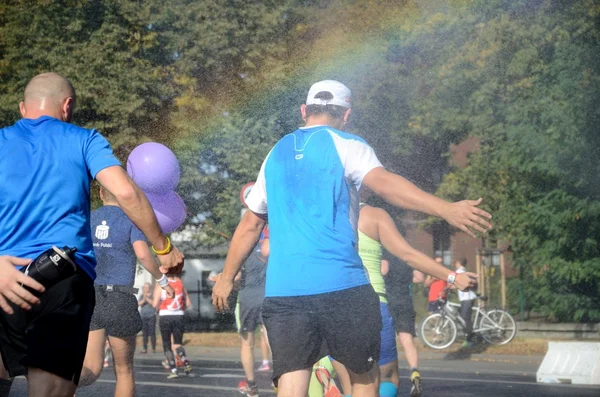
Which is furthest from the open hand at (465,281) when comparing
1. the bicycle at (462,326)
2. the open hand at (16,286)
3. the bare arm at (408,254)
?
the bicycle at (462,326)

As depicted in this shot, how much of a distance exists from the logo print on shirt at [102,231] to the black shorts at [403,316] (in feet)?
18.0

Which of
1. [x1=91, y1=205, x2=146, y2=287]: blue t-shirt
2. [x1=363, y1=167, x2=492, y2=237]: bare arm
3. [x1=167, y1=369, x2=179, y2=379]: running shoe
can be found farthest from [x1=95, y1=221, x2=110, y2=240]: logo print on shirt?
[x1=167, y1=369, x2=179, y2=379]: running shoe

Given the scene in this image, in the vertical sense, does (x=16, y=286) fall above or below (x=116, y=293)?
above

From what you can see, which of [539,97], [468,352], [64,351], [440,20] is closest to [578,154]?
[539,97]

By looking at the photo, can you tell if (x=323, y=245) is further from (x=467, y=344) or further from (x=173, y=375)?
(x=467, y=344)

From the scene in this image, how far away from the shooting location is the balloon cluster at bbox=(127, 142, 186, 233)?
671 cm

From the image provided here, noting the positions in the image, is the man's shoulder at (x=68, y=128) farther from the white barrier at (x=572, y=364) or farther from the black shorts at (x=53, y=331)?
the white barrier at (x=572, y=364)

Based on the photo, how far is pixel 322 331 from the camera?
16.3 ft

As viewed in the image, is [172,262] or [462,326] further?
[462,326]

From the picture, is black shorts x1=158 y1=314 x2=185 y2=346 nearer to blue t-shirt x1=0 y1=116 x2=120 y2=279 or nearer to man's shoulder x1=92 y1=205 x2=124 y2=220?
man's shoulder x1=92 y1=205 x2=124 y2=220

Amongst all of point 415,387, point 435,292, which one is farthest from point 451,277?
point 435,292

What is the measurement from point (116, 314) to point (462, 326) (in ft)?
46.0

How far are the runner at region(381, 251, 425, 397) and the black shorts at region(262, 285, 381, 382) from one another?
635 cm

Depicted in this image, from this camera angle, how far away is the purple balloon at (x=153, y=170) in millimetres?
6715
